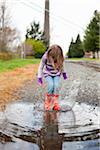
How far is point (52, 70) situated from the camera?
8062 mm

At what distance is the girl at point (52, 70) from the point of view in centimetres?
779

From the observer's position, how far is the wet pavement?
182 inches

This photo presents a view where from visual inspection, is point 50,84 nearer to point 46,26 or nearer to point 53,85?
point 53,85

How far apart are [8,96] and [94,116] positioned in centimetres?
354

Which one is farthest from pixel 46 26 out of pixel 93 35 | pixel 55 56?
pixel 55 56

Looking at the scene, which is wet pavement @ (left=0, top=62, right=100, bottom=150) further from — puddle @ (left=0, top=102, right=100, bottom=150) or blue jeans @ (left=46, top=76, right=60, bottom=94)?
blue jeans @ (left=46, top=76, right=60, bottom=94)

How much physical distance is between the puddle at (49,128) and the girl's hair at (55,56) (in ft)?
3.09

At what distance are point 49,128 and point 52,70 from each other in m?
2.56

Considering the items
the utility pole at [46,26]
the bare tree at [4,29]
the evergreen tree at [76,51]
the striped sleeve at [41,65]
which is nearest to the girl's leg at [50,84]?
the striped sleeve at [41,65]

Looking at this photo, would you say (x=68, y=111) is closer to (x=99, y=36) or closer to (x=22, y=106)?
(x=22, y=106)

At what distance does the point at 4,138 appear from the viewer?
4949 millimetres

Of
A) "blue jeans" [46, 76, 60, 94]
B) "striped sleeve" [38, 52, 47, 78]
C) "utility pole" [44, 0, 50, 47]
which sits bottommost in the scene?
"blue jeans" [46, 76, 60, 94]

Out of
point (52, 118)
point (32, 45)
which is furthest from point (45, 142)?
point (32, 45)

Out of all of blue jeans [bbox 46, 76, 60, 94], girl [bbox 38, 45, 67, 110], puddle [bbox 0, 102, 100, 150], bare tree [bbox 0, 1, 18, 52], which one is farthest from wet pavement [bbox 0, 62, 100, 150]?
bare tree [bbox 0, 1, 18, 52]
